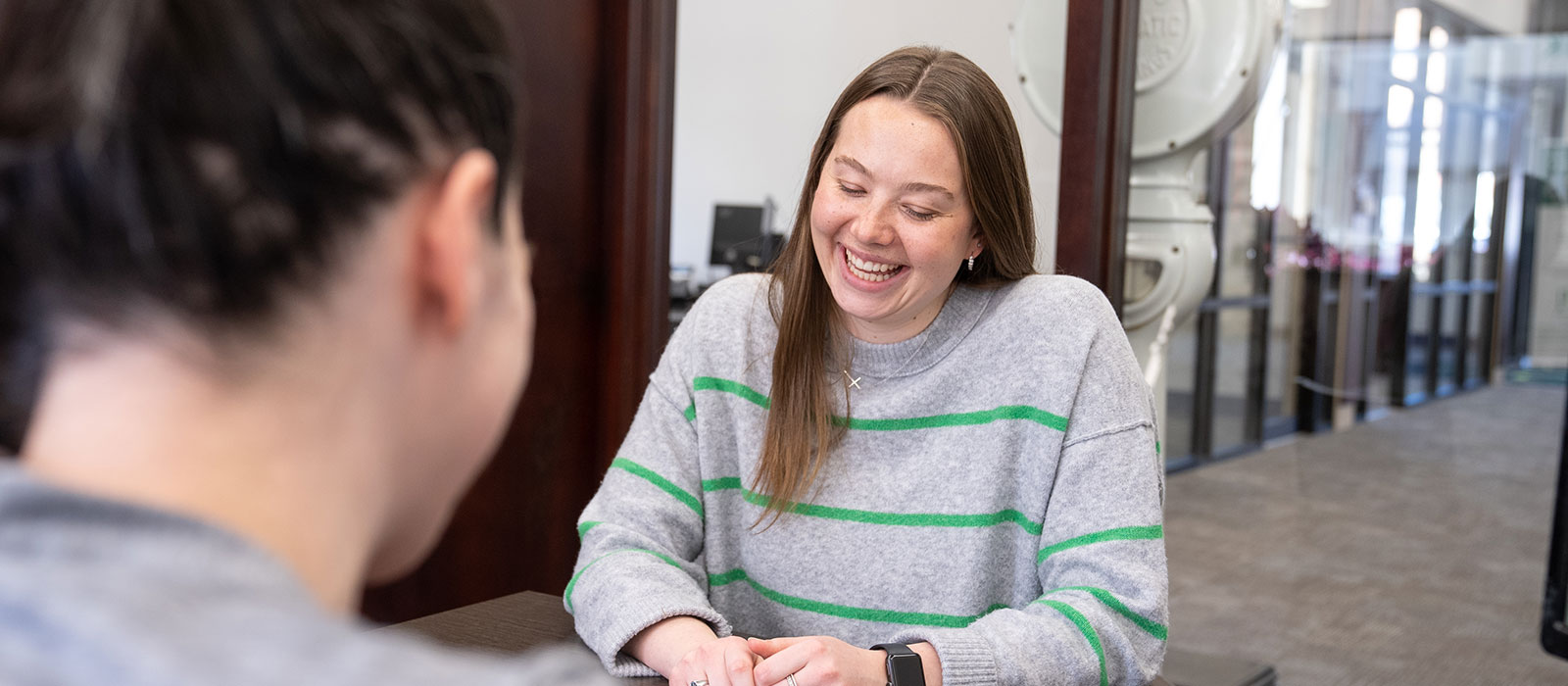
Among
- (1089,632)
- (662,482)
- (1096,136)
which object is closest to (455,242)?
(1089,632)

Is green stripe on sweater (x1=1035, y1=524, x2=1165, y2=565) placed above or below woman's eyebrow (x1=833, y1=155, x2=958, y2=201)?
below

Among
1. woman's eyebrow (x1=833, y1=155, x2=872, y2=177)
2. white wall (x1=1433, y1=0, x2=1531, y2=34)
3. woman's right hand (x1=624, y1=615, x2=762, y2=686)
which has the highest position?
white wall (x1=1433, y1=0, x2=1531, y2=34)

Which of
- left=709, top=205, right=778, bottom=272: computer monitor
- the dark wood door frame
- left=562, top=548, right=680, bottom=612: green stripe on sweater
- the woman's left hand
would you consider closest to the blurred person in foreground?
the woman's left hand

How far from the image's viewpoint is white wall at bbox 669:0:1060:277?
2.14m

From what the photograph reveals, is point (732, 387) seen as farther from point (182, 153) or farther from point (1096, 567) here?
point (182, 153)

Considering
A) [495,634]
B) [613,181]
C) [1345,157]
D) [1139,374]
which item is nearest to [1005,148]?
[1139,374]

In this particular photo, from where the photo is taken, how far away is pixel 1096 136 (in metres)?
2.09

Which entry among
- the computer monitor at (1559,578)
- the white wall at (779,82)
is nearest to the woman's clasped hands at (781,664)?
the white wall at (779,82)

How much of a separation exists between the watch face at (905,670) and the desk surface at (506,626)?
231 millimetres

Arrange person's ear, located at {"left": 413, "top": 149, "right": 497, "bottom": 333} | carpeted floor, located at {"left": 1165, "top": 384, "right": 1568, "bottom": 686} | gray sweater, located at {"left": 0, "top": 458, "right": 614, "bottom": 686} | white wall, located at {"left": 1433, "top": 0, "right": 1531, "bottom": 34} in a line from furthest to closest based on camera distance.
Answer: carpeted floor, located at {"left": 1165, "top": 384, "right": 1568, "bottom": 686} < white wall, located at {"left": 1433, "top": 0, "right": 1531, "bottom": 34} < person's ear, located at {"left": 413, "top": 149, "right": 497, "bottom": 333} < gray sweater, located at {"left": 0, "top": 458, "right": 614, "bottom": 686}

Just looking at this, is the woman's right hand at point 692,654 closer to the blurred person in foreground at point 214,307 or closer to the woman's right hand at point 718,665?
the woman's right hand at point 718,665

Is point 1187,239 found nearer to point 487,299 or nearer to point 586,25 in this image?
point 586,25

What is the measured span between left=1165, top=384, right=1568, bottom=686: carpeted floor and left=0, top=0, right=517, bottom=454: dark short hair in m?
2.13

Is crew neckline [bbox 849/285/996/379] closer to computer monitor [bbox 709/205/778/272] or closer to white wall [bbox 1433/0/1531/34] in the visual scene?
computer monitor [bbox 709/205/778/272]
